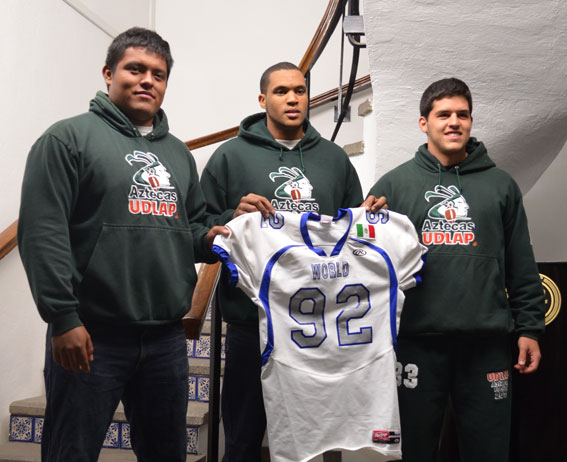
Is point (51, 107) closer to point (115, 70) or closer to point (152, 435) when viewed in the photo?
point (115, 70)

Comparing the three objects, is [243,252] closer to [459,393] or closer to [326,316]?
[326,316]

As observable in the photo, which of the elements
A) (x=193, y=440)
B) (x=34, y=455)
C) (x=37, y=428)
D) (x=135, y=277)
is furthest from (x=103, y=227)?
(x=37, y=428)

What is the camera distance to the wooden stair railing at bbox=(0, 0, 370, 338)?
1.81 m

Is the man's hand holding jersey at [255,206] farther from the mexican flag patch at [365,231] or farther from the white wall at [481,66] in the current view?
the white wall at [481,66]

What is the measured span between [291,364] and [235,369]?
193 mm

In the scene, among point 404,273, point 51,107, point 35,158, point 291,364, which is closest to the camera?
point 35,158

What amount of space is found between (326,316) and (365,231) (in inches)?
11.6

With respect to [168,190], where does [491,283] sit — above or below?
below

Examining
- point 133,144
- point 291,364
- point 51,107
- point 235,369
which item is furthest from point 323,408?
point 51,107

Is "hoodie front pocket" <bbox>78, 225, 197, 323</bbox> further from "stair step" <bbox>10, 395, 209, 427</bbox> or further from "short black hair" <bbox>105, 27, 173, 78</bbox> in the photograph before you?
"stair step" <bbox>10, 395, 209, 427</bbox>

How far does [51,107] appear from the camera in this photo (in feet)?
13.3

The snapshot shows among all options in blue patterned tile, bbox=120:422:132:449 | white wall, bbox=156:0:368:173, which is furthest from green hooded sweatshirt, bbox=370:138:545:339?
white wall, bbox=156:0:368:173

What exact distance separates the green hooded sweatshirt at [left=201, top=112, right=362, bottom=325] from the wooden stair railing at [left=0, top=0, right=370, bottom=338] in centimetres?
8

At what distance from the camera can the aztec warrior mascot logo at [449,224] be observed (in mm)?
1869
